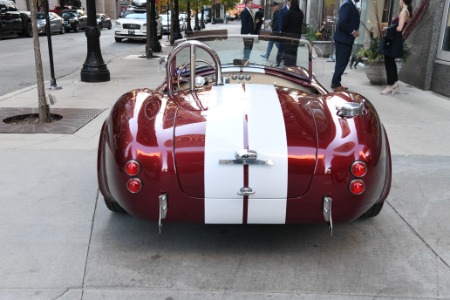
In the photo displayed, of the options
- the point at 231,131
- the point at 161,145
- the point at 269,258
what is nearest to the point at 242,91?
the point at 231,131

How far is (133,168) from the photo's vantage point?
8.81 ft

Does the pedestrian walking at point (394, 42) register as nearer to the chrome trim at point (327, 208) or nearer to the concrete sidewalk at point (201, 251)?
the concrete sidewalk at point (201, 251)

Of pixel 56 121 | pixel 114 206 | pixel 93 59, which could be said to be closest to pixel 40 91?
pixel 56 121

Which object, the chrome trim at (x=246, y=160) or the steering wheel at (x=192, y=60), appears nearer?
the chrome trim at (x=246, y=160)

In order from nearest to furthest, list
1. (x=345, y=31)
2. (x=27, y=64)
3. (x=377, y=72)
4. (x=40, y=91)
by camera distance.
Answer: (x=40, y=91), (x=345, y=31), (x=377, y=72), (x=27, y=64)

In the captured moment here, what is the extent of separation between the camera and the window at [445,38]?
8523 mm

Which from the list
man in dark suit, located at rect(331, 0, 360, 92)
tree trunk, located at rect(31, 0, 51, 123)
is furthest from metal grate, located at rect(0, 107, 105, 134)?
man in dark suit, located at rect(331, 0, 360, 92)

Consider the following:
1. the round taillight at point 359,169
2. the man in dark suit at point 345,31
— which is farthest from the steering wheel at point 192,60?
the man in dark suit at point 345,31

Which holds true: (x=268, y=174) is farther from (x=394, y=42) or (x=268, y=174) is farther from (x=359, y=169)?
(x=394, y=42)

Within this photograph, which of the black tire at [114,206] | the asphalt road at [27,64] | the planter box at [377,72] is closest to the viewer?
the black tire at [114,206]

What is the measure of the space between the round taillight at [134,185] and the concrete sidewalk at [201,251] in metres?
0.52

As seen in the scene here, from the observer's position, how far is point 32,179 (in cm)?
426

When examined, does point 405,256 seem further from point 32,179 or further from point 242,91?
point 32,179

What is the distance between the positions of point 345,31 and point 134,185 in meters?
6.81
